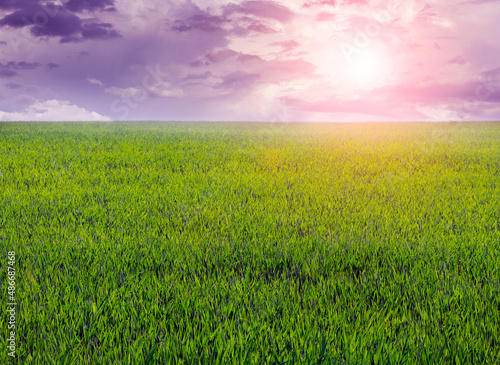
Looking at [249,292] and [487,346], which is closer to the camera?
[487,346]

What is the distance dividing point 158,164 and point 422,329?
813 centimetres

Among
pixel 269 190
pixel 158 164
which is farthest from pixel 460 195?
pixel 158 164

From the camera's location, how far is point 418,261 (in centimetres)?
382

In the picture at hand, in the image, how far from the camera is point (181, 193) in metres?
6.61

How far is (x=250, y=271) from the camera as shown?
3607mm

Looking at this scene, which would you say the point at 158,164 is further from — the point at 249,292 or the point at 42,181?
the point at 249,292

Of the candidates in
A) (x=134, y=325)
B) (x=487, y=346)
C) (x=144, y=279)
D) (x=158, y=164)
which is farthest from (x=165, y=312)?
(x=158, y=164)

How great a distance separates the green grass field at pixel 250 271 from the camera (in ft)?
8.08

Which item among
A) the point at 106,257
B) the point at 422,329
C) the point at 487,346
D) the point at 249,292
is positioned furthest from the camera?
the point at 106,257

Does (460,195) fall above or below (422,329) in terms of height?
above

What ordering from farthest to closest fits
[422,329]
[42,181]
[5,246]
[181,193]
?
[42,181], [181,193], [5,246], [422,329]

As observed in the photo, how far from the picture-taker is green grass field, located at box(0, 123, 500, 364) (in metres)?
2.46

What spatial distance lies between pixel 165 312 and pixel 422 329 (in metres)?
1.91

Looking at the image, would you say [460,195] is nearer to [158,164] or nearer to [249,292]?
[249,292]
